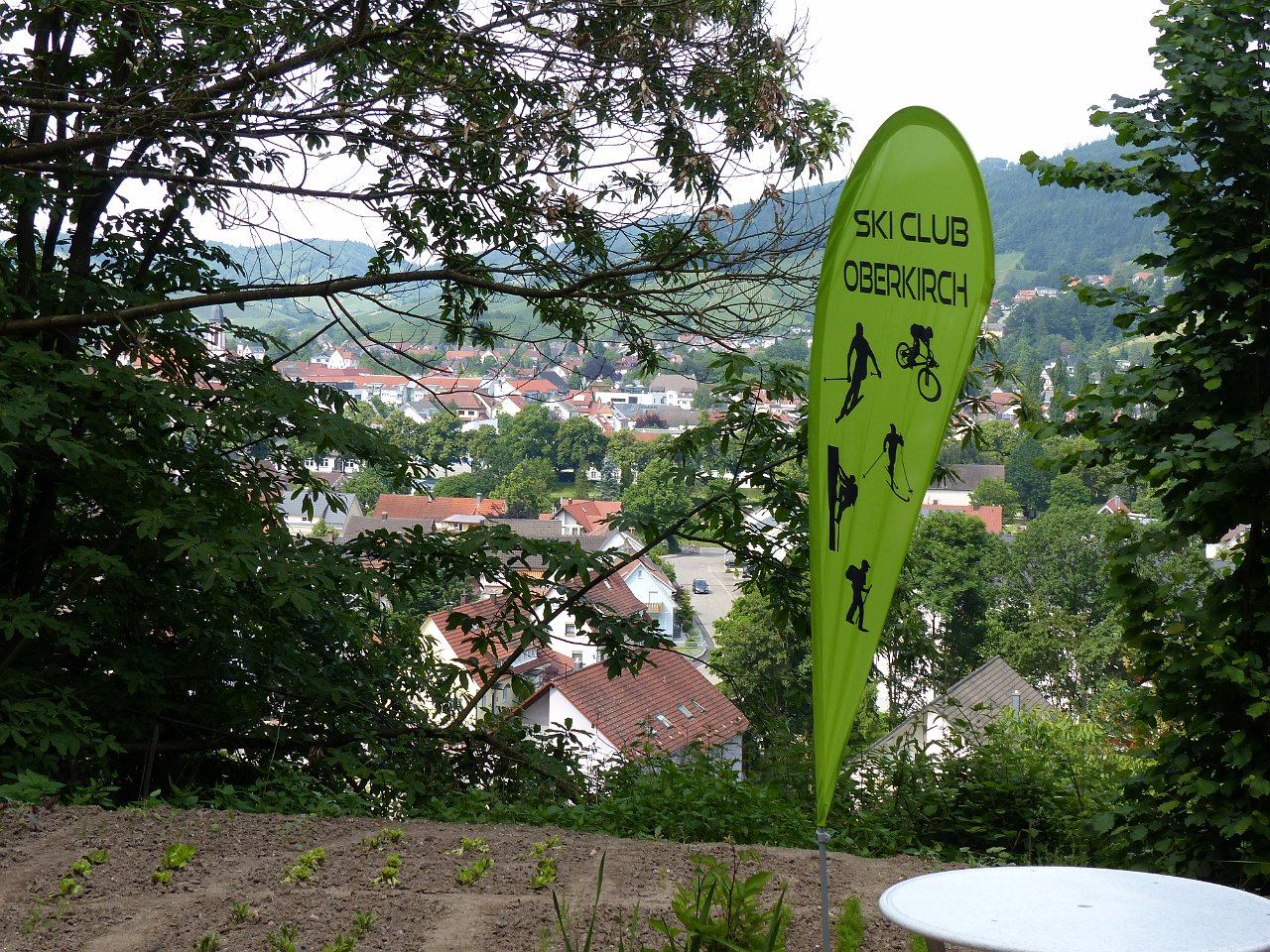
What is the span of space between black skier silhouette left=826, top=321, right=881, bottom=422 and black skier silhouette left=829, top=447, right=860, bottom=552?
116mm

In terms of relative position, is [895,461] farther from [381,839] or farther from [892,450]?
[381,839]

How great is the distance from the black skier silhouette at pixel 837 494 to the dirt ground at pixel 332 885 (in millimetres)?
1076

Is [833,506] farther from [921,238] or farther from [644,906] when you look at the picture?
[644,906]

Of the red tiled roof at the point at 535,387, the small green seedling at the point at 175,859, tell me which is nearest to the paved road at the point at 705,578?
the red tiled roof at the point at 535,387

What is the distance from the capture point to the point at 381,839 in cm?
411

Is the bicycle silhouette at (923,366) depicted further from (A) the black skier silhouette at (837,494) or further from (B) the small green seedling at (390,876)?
(B) the small green seedling at (390,876)

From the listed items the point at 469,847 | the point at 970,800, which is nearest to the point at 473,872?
the point at 469,847

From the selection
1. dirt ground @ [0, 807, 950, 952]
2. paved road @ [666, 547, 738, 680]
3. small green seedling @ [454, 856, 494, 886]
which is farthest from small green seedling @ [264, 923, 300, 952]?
paved road @ [666, 547, 738, 680]

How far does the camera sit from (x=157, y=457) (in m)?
5.99

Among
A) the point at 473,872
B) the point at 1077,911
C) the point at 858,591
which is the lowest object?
the point at 473,872

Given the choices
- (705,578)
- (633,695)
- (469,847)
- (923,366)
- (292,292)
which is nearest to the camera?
(923,366)

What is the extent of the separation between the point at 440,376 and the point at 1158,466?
4.21m

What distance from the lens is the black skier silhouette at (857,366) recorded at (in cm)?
257

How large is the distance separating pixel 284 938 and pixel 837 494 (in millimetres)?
1986
